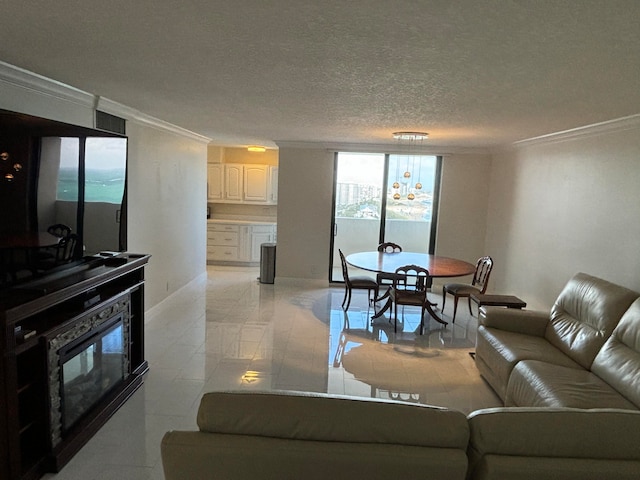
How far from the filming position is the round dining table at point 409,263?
5184 millimetres

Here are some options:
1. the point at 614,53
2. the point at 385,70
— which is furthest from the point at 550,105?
the point at 385,70

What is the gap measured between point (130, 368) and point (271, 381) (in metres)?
1.14

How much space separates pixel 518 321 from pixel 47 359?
3.58 meters

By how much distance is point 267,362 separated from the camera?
4.11m

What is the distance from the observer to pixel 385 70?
2475mm

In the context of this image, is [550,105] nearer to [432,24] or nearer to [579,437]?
[432,24]

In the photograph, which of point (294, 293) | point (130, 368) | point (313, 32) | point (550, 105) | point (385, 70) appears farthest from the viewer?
point (294, 293)

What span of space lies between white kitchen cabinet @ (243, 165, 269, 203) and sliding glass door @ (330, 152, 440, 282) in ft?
7.35

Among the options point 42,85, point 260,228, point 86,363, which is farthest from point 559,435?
point 260,228

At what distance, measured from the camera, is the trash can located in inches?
291

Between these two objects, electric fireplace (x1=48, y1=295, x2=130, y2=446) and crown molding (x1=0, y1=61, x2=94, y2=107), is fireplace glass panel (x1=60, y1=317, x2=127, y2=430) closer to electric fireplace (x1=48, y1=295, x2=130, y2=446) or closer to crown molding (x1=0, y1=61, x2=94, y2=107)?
electric fireplace (x1=48, y1=295, x2=130, y2=446)

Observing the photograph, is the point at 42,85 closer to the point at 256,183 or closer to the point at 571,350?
the point at 571,350

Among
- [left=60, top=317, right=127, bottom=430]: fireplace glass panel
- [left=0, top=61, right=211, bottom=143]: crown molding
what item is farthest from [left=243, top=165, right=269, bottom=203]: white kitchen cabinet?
[left=60, top=317, right=127, bottom=430]: fireplace glass panel

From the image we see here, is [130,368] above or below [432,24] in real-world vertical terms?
below
